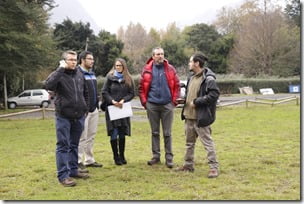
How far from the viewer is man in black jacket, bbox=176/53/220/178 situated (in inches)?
225

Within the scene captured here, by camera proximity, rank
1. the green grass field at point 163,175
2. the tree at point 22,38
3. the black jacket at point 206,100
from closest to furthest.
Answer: the green grass field at point 163,175, the black jacket at point 206,100, the tree at point 22,38

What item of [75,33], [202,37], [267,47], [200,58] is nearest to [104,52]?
[75,33]

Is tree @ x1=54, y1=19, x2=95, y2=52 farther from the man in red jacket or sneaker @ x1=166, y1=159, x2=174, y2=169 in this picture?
sneaker @ x1=166, y1=159, x2=174, y2=169

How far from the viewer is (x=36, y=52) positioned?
21.2 meters

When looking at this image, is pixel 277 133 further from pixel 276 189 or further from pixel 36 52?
pixel 36 52

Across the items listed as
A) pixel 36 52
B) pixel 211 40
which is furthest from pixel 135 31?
pixel 36 52

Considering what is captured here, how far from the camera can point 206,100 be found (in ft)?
18.5

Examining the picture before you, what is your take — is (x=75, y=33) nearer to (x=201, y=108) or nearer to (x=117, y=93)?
(x=117, y=93)

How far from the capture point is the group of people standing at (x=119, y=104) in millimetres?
5445

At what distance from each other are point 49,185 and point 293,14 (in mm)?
59406

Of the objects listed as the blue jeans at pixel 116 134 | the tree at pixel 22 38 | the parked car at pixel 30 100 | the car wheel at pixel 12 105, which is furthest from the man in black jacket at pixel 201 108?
the car wheel at pixel 12 105

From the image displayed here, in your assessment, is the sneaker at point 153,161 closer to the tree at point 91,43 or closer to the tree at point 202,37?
the tree at point 91,43

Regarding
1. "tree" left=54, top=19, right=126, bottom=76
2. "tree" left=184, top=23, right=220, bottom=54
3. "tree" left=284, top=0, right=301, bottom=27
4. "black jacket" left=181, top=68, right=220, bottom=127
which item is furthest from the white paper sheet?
"tree" left=284, top=0, right=301, bottom=27

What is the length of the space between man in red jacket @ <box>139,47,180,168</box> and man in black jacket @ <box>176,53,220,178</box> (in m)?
0.42
